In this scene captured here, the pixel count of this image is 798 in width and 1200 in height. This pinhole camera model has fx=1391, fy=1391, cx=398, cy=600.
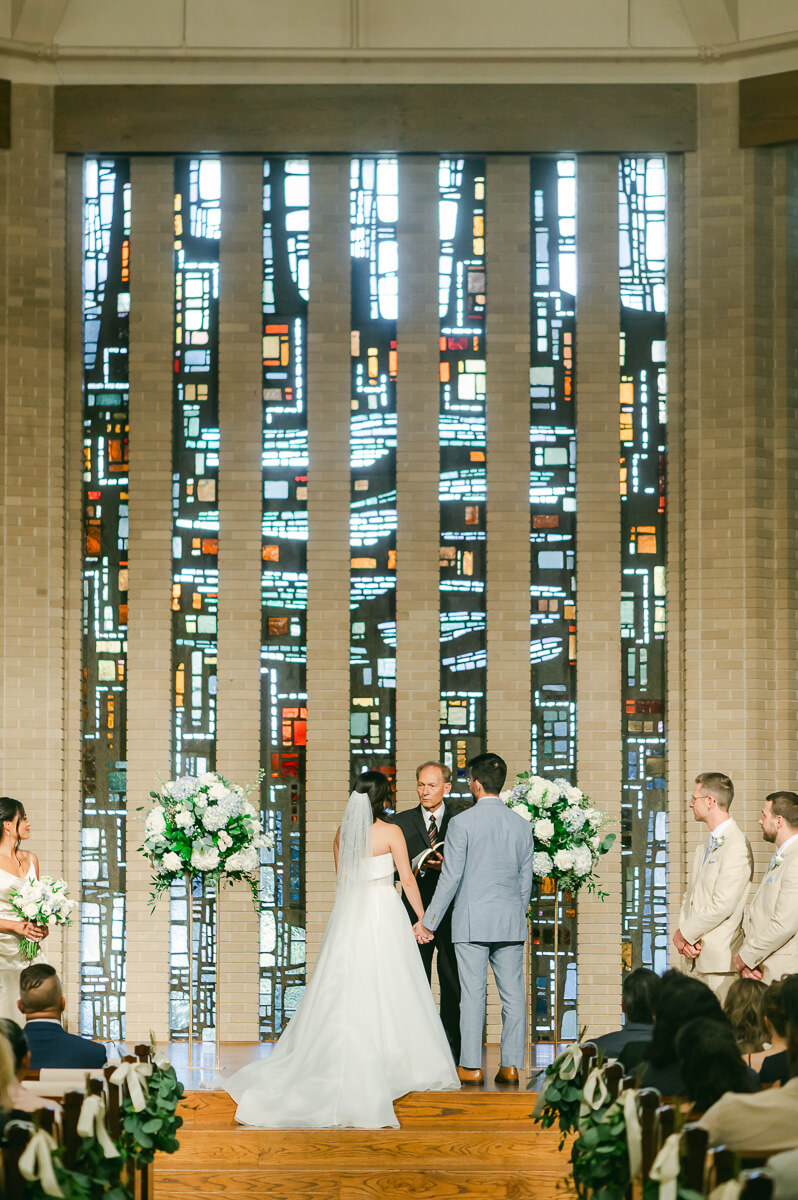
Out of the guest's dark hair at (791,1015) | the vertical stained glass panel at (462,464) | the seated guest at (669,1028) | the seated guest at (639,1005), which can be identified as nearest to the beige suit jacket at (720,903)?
the seated guest at (639,1005)

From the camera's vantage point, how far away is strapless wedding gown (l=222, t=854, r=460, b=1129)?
6.54m

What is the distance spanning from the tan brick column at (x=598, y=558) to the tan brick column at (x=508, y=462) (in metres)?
0.39

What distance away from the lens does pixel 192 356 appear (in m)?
10.3

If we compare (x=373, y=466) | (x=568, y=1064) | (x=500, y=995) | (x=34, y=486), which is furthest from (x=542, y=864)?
(x=34, y=486)

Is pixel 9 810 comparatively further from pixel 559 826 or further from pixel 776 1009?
pixel 776 1009

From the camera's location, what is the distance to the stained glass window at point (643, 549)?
32.1ft

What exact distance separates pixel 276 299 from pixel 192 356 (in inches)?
29.5

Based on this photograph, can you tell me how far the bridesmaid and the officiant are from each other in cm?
214

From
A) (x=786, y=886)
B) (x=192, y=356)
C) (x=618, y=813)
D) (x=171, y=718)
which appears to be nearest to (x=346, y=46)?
(x=192, y=356)

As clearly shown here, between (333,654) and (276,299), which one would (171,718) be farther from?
(276,299)

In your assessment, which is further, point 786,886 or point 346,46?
point 346,46

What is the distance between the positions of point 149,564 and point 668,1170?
7.08 metres

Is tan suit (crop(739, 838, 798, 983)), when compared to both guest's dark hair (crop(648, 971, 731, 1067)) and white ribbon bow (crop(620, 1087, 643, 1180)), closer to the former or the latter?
guest's dark hair (crop(648, 971, 731, 1067))

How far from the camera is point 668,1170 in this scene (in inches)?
141
